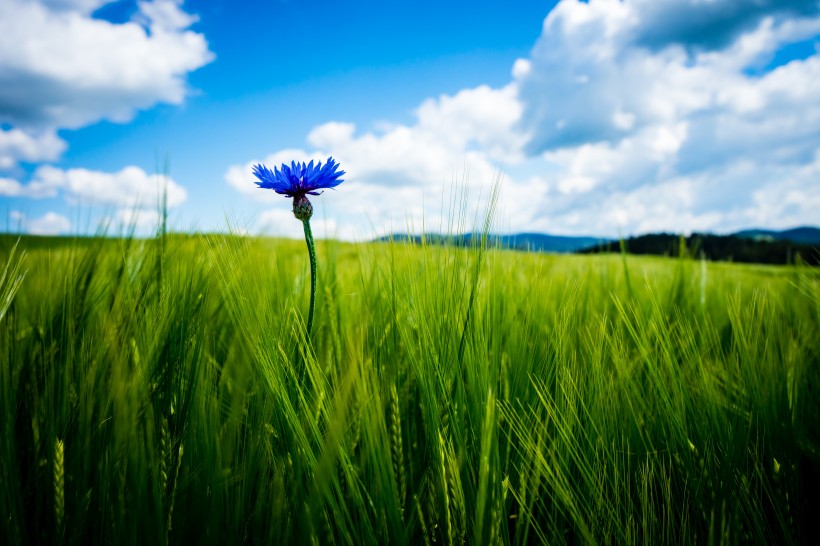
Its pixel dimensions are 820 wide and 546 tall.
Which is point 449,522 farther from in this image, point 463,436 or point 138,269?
point 138,269

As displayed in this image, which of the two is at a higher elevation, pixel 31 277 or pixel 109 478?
pixel 31 277

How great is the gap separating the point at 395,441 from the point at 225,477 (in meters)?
0.22

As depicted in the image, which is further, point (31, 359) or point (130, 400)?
point (31, 359)

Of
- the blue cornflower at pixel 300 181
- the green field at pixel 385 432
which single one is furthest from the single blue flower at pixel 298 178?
the green field at pixel 385 432

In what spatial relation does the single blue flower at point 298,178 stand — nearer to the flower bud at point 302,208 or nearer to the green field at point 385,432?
the flower bud at point 302,208

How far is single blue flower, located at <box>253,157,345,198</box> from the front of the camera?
0.66 meters

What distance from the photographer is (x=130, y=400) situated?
1.61ft

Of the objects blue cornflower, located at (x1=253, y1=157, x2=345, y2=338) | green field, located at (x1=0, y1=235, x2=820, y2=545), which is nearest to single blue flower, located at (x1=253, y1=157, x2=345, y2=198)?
blue cornflower, located at (x1=253, y1=157, x2=345, y2=338)

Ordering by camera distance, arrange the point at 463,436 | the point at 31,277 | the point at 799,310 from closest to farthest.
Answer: the point at 463,436
the point at 31,277
the point at 799,310

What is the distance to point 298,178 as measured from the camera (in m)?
0.67

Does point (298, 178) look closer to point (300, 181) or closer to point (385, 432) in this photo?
point (300, 181)

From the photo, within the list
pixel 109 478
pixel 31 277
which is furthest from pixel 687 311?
pixel 31 277

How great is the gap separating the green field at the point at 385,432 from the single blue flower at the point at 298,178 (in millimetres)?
122

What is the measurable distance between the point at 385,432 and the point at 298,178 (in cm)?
41
